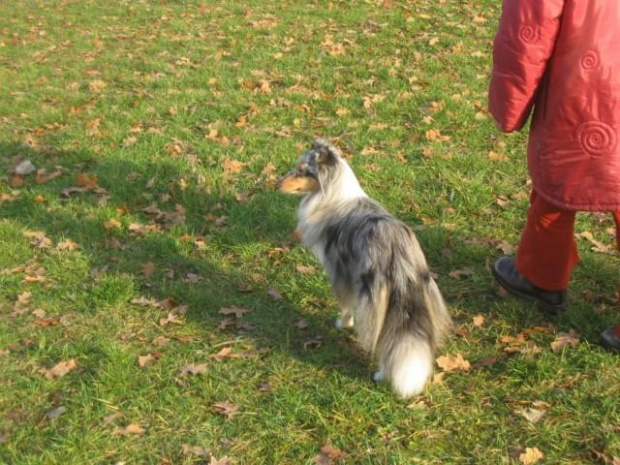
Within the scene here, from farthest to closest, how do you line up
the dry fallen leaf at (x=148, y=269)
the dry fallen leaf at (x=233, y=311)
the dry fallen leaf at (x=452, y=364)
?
the dry fallen leaf at (x=148, y=269)
the dry fallen leaf at (x=233, y=311)
the dry fallen leaf at (x=452, y=364)

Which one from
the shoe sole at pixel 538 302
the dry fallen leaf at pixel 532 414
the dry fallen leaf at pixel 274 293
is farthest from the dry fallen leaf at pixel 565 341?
the dry fallen leaf at pixel 274 293

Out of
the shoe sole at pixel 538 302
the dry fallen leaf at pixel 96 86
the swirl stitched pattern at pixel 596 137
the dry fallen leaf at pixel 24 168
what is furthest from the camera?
the dry fallen leaf at pixel 96 86

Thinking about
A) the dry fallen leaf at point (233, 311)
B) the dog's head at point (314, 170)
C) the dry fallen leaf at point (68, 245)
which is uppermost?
the dog's head at point (314, 170)

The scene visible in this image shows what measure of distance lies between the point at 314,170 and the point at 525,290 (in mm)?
1690

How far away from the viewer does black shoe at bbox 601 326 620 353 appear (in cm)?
358

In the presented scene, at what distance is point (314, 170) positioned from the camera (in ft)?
12.3

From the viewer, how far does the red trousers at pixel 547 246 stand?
3529mm

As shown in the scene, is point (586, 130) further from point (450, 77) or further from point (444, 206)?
point (450, 77)

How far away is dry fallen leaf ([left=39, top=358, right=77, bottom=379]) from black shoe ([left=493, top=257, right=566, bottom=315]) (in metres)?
3.06

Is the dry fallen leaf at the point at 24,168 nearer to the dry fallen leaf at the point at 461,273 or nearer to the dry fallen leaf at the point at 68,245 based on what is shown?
the dry fallen leaf at the point at 68,245

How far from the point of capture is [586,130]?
3129 mm

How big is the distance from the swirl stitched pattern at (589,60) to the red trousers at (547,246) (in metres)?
0.84

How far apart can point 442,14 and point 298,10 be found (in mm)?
2744

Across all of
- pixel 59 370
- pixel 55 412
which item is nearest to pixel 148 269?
pixel 59 370
